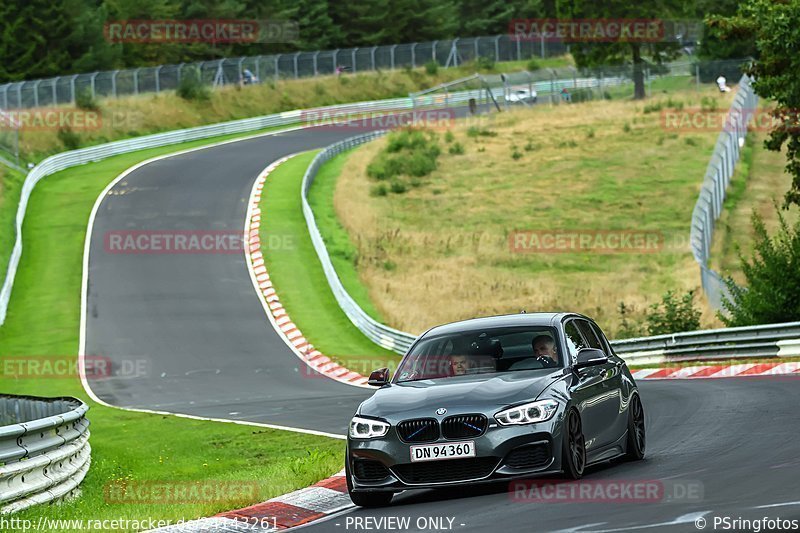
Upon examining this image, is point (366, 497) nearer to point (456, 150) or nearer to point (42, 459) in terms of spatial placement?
point (42, 459)

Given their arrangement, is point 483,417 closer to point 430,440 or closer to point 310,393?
point 430,440

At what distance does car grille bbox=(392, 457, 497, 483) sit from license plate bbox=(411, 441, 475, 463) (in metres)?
0.04

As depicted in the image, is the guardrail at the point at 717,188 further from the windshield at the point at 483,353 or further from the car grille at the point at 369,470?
the car grille at the point at 369,470

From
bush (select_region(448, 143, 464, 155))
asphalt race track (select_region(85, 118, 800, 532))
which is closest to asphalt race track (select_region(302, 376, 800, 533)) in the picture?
asphalt race track (select_region(85, 118, 800, 532))

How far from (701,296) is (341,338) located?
985 cm

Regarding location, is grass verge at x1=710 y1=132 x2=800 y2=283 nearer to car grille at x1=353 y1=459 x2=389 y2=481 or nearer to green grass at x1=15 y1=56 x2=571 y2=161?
car grille at x1=353 y1=459 x2=389 y2=481

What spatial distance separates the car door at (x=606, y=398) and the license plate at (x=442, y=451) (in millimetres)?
1700

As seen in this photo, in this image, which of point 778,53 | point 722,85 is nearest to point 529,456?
point 778,53

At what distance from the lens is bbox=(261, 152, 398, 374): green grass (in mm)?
35219

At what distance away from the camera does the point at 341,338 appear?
36812 millimetres

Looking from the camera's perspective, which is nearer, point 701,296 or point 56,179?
point 701,296

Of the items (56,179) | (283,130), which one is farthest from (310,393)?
(283,130)

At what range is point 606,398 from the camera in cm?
1212

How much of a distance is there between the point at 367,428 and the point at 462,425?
821 mm
